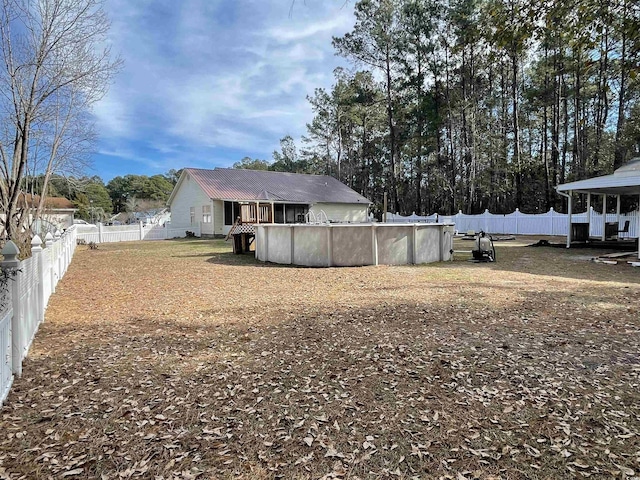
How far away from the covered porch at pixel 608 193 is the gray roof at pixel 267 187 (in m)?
15.0

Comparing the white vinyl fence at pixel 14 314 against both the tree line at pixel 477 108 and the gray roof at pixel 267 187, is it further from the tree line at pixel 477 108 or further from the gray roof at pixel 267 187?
the tree line at pixel 477 108

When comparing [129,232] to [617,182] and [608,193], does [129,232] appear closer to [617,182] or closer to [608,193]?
[617,182]

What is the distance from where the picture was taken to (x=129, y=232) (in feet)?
72.4

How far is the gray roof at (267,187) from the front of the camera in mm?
23203

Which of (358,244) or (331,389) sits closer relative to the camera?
(331,389)

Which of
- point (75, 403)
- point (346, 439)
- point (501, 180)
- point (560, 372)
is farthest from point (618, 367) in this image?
point (501, 180)

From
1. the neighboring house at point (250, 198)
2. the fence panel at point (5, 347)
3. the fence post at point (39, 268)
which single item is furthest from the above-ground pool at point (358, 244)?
the neighboring house at point (250, 198)

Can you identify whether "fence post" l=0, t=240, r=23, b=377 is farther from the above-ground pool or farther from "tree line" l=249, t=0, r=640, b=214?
"tree line" l=249, t=0, r=640, b=214

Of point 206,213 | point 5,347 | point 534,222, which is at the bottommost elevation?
point 5,347

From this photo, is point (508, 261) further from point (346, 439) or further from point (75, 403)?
point (75, 403)

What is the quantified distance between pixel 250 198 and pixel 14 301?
20277 millimetres

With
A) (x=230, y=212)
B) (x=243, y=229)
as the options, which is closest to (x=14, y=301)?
(x=243, y=229)

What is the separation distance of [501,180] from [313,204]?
1464 centimetres

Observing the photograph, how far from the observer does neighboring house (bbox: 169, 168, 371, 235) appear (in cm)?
2269
